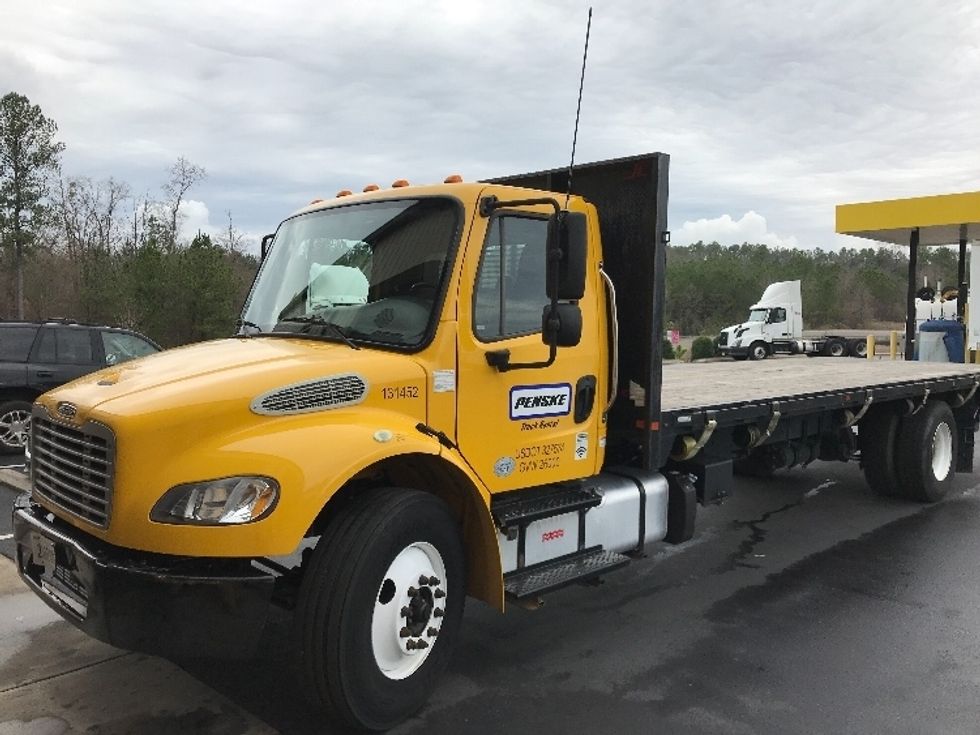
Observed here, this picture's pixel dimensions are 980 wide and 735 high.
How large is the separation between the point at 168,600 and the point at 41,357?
342 inches

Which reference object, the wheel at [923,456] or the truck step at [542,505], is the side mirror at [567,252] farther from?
the wheel at [923,456]

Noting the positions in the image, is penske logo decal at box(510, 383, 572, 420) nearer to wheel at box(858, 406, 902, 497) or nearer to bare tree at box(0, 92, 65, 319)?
wheel at box(858, 406, 902, 497)

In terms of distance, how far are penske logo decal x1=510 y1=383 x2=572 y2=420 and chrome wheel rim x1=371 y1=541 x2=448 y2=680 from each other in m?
0.87

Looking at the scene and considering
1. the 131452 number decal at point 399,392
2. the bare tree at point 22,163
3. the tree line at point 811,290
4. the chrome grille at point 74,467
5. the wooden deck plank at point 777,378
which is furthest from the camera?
the tree line at point 811,290

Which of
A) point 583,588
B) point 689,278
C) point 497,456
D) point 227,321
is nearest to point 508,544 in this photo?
point 497,456

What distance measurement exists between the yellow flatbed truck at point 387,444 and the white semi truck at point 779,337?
3165 cm

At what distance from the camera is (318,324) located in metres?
4.05

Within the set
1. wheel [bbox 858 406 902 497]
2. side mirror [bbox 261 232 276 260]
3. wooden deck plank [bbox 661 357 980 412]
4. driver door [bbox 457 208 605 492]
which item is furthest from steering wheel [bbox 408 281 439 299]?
wheel [bbox 858 406 902 497]

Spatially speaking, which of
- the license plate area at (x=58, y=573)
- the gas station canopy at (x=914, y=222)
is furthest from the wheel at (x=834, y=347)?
the license plate area at (x=58, y=573)

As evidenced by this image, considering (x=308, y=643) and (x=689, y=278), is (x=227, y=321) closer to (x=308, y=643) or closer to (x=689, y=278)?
(x=308, y=643)

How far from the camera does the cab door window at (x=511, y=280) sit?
4027 millimetres

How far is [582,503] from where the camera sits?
14.7 feet

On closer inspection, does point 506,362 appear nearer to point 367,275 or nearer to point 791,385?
point 367,275

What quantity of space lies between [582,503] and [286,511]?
1.87 m
